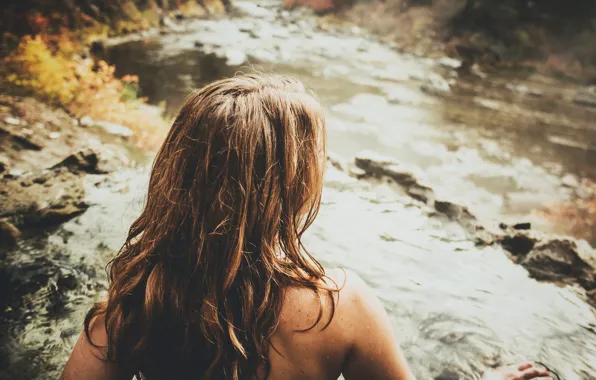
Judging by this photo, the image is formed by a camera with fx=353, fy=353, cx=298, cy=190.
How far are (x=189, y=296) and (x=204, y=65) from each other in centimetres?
1000

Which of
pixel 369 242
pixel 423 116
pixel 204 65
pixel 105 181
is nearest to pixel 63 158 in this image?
pixel 105 181

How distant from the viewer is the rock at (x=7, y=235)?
3.19 metres

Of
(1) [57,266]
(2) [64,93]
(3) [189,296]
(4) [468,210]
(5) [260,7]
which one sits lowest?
(1) [57,266]

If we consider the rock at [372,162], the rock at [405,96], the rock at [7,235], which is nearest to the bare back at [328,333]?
the rock at [7,235]

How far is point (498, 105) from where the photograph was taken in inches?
394

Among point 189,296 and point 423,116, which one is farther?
point 423,116

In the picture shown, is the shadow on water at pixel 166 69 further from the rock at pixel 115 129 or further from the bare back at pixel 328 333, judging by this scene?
the bare back at pixel 328 333

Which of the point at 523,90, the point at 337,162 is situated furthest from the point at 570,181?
the point at 523,90

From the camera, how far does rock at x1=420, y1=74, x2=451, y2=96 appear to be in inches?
411

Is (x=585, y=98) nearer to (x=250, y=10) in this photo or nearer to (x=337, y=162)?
(x=337, y=162)

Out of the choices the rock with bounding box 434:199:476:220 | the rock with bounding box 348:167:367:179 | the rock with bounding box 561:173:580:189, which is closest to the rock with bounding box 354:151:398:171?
the rock with bounding box 348:167:367:179

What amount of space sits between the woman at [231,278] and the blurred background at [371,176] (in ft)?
5.42

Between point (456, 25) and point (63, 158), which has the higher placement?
point (456, 25)

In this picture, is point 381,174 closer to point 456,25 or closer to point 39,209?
point 39,209
